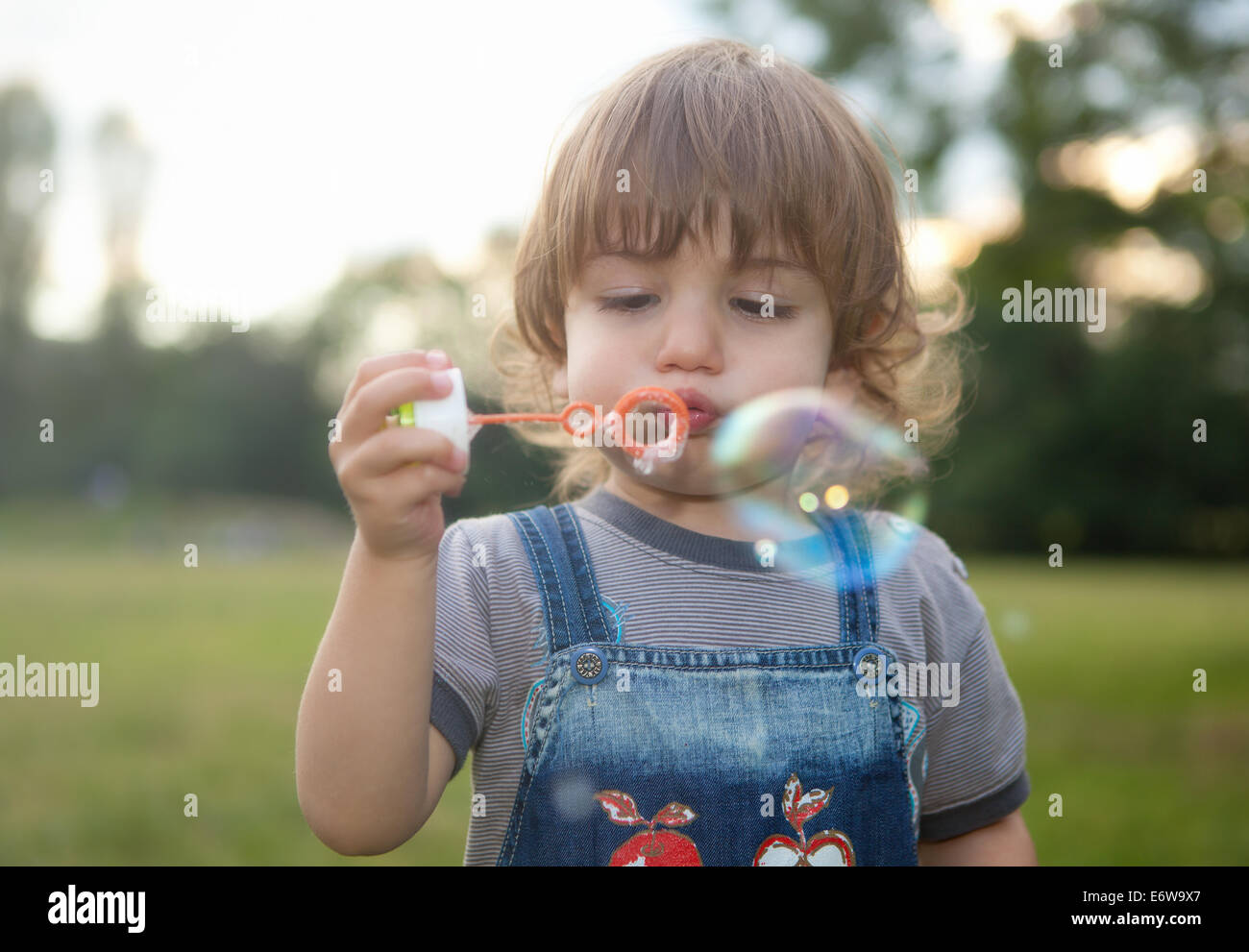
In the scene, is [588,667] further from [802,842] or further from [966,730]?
[966,730]

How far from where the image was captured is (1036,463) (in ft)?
86.9

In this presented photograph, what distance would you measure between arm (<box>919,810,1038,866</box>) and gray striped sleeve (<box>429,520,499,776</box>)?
770mm

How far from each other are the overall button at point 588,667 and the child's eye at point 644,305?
0.46 metres

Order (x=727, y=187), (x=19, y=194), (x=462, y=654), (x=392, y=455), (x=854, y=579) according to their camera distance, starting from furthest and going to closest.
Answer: (x=19, y=194) < (x=854, y=579) < (x=727, y=187) < (x=462, y=654) < (x=392, y=455)

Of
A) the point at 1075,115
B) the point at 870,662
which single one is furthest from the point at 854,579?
the point at 1075,115

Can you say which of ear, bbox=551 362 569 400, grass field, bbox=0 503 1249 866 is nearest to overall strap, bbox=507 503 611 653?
ear, bbox=551 362 569 400

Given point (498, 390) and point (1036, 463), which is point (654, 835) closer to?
point (498, 390)

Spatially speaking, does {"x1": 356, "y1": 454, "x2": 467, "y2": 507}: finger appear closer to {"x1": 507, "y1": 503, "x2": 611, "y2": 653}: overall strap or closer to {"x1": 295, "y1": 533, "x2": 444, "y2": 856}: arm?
{"x1": 295, "y1": 533, "x2": 444, "y2": 856}: arm

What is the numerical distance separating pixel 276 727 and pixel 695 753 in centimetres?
437

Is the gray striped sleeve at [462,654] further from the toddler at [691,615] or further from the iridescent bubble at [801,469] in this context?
the iridescent bubble at [801,469]

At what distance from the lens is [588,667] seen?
1446mm

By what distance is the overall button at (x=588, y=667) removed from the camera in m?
1.44

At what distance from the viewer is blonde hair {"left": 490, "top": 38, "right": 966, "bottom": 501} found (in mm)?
1503

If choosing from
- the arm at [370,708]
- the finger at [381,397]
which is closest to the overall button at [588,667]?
the arm at [370,708]
